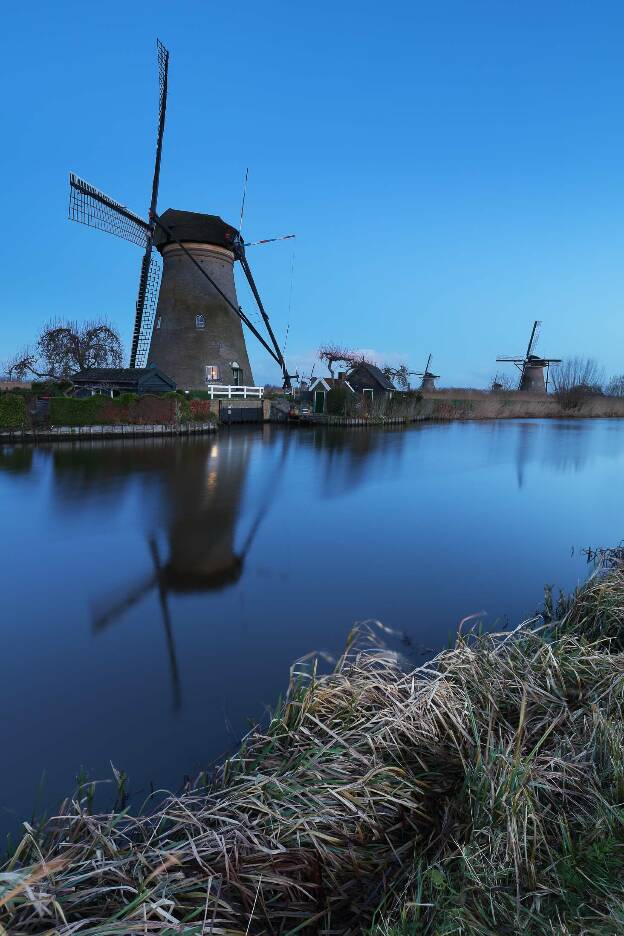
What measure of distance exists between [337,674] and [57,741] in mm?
1537

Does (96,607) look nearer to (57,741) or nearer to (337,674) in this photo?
(57,741)

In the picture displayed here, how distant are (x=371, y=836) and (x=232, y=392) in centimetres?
2078

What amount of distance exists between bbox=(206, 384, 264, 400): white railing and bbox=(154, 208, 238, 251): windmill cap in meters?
6.13

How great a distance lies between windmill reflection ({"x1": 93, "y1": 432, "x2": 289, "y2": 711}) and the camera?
432 centimetres

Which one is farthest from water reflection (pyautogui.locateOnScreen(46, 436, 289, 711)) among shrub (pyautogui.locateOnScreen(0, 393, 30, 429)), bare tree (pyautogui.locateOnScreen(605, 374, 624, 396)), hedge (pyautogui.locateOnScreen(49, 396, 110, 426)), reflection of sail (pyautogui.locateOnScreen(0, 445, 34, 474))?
bare tree (pyautogui.locateOnScreen(605, 374, 624, 396))

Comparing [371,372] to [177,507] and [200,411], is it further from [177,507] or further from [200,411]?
[177,507]

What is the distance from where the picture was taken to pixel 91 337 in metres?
25.8

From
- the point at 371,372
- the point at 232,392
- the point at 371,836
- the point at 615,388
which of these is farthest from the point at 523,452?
the point at 615,388

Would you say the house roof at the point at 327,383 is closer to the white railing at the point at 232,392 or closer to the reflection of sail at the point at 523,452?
the white railing at the point at 232,392

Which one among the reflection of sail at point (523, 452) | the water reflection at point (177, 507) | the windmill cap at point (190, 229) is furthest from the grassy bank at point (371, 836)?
the windmill cap at point (190, 229)

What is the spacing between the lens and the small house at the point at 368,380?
3019 cm

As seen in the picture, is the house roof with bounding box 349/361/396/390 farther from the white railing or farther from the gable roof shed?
the gable roof shed

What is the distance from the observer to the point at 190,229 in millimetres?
20406

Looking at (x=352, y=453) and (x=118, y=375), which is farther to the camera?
(x=118, y=375)
